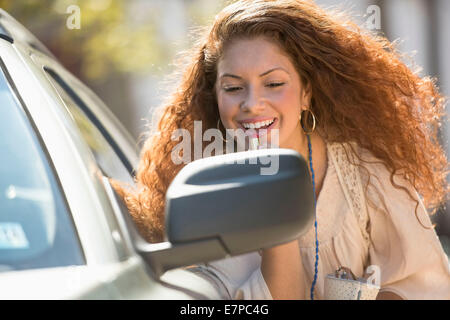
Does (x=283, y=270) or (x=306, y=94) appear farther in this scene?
(x=306, y=94)

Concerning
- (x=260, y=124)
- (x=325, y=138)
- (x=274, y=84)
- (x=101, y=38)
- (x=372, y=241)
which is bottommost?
(x=372, y=241)

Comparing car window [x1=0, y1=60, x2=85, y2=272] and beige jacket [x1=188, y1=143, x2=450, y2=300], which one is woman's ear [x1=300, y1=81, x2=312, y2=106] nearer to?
beige jacket [x1=188, y1=143, x2=450, y2=300]

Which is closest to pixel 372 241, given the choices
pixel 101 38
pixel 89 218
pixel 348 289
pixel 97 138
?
pixel 348 289

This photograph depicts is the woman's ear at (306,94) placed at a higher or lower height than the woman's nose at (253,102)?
lower

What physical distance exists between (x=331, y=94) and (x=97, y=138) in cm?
89

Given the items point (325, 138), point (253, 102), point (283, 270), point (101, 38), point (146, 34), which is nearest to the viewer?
point (283, 270)

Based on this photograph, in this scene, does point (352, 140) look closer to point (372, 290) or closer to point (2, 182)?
point (372, 290)

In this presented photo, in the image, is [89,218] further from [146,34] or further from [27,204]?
[146,34]

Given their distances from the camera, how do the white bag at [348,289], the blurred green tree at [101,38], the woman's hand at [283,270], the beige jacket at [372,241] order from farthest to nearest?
the blurred green tree at [101,38] < the beige jacket at [372,241] < the woman's hand at [283,270] < the white bag at [348,289]

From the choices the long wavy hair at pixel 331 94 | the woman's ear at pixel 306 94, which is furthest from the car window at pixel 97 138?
the woman's ear at pixel 306 94

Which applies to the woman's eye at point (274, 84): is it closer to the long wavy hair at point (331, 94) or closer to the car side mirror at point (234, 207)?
the long wavy hair at point (331, 94)

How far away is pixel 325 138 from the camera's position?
2639 mm

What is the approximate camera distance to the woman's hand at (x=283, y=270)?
7.14 ft

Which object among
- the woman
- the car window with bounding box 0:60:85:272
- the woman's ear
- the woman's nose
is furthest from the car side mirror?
the woman's ear
